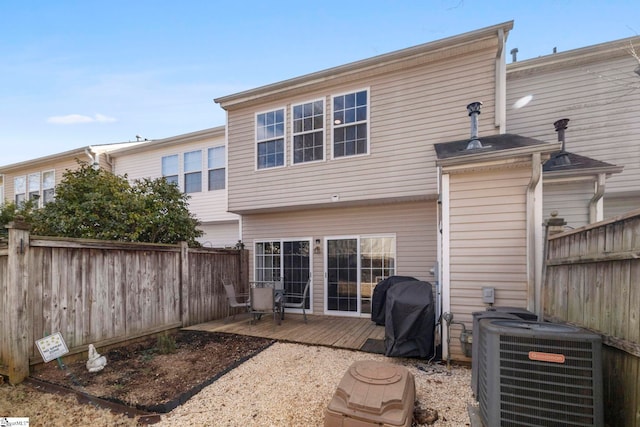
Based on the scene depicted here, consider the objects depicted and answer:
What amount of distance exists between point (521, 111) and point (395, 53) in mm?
3556

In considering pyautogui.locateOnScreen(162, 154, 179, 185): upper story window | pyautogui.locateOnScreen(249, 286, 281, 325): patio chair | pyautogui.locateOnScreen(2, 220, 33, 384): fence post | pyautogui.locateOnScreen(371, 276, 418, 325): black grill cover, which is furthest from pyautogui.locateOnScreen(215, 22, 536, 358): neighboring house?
pyautogui.locateOnScreen(2, 220, 33, 384): fence post

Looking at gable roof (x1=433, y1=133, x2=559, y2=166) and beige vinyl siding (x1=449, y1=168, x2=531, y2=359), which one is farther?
beige vinyl siding (x1=449, y1=168, x2=531, y2=359)

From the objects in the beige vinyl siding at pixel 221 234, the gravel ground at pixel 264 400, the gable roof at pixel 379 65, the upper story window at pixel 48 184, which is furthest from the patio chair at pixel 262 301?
the upper story window at pixel 48 184

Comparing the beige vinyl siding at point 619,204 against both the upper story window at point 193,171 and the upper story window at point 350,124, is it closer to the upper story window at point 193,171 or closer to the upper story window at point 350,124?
the upper story window at point 350,124

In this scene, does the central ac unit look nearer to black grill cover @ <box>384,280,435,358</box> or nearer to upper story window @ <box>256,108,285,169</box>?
black grill cover @ <box>384,280,435,358</box>

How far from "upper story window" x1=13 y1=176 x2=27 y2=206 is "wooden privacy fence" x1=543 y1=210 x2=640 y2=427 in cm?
1859

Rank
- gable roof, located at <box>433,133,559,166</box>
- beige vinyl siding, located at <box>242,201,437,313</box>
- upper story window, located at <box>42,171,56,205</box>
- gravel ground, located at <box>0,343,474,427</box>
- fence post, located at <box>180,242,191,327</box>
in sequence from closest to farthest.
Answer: gravel ground, located at <box>0,343,474,427</box> < gable roof, located at <box>433,133,559,166</box> < fence post, located at <box>180,242,191,327</box> < beige vinyl siding, located at <box>242,201,437,313</box> < upper story window, located at <box>42,171,56,205</box>

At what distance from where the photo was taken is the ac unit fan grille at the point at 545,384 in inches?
73.5

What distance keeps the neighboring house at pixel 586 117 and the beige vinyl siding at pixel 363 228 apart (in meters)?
2.46

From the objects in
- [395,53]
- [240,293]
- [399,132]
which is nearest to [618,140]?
[399,132]

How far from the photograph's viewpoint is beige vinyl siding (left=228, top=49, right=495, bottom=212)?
5.68 m

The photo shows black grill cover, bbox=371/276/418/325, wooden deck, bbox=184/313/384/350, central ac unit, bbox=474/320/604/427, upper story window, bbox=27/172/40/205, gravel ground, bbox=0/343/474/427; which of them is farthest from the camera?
upper story window, bbox=27/172/40/205

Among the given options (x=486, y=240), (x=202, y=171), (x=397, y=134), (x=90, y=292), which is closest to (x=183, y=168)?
(x=202, y=171)

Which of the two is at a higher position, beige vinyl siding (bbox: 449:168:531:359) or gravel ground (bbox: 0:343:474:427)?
beige vinyl siding (bbox: 449:168:531:359)
